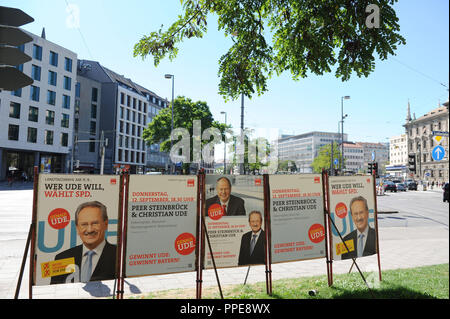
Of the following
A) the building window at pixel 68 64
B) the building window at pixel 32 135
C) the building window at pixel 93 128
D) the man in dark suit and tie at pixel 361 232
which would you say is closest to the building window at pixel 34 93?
the building window at pixel 32 135

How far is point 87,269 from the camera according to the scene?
3.87 metres

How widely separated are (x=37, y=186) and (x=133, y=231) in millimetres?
1207

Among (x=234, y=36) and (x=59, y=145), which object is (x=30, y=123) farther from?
(x=234, y=36)

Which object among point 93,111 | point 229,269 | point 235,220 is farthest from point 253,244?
point 93,111

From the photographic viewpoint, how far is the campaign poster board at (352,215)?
5.01 metres

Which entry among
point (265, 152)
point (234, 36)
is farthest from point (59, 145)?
point (234, 36)

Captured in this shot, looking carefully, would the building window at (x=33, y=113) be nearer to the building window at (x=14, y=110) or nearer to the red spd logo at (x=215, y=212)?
the building window at (x=14, y=110)

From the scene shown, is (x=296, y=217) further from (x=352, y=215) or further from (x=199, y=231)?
(x=199, y=231)

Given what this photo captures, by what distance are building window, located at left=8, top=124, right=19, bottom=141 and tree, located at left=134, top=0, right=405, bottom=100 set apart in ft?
131

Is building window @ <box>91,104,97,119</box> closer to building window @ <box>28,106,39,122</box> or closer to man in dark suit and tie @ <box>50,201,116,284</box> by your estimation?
building window @ <box>28,106,39,122</box>

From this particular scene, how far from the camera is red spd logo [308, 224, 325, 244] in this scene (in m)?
4.89

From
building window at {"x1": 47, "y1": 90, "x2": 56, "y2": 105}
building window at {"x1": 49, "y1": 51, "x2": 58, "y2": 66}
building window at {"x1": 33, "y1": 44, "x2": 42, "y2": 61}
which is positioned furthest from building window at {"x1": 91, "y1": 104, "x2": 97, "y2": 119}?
building window at {"x1": 33, "y1": 44, "x2": 42, "y2": 61}

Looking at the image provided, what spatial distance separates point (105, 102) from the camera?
59.6m

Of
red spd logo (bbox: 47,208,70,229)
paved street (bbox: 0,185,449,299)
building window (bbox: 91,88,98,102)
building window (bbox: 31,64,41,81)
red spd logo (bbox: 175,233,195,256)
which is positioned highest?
building window (bbox: 91,88,98,102)
